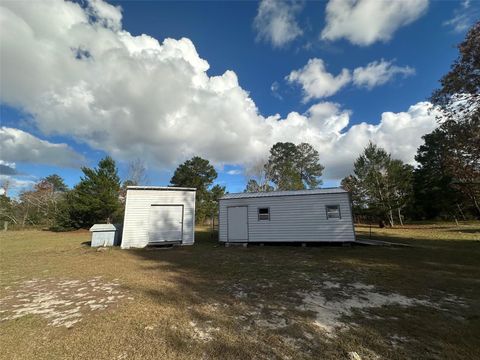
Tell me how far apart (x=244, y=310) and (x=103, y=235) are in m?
11.9

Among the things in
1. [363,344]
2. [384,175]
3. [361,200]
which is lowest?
[363,344]

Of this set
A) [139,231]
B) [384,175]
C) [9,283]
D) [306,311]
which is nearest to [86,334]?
[306,311]

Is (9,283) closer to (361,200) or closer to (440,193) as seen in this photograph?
(361,200)

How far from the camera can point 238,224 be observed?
13766 mm

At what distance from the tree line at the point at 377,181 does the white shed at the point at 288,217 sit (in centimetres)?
611

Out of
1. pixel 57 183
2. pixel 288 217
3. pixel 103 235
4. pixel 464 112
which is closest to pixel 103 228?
pixel 103 235

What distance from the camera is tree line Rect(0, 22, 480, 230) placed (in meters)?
10.8

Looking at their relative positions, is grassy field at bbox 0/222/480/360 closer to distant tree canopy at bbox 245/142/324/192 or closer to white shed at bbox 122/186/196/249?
white shed at bbox 122/186/196/249

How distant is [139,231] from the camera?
1316 centimetres

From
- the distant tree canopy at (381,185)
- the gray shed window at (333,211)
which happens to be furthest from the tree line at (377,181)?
the gray shed window at (333,211)

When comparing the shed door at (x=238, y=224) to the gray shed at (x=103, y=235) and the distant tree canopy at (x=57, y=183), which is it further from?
the distant tree canopy at (x=57, y=183)

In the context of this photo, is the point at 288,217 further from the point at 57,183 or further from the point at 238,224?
the point at 57,183

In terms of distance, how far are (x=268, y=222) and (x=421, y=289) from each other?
8.25 metres

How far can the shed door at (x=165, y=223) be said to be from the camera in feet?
43.8
